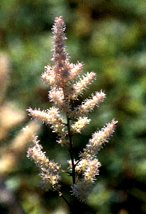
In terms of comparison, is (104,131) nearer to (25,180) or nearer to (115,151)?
(25,180)

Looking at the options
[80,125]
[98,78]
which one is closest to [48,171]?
[80,125]

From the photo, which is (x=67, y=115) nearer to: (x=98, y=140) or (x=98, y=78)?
(x=98, y=140)

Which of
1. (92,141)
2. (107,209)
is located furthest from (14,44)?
(92,141)

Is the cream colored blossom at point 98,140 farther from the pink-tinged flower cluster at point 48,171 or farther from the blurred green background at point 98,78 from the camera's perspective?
the blurred green background at point 98,78

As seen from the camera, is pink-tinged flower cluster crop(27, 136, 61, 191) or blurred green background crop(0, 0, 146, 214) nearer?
pink-tinged flower cluster crop(27, 136, 61, 191)

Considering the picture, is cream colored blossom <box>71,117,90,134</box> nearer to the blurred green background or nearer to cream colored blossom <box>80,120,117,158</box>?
cream colored blossom <box>80,120,117,158</box>

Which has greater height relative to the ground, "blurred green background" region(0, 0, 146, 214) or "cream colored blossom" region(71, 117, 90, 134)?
"blurred green background" region(0, 0, 146, 214)

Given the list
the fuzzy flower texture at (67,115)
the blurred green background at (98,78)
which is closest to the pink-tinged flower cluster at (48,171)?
the fuzzy flower texture at (67,115)

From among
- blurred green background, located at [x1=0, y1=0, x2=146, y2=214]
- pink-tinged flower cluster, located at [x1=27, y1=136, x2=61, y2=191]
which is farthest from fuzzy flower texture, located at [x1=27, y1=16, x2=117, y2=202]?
blurred green background, located at [x1=0, y1=0, x2=146, y2=214]
